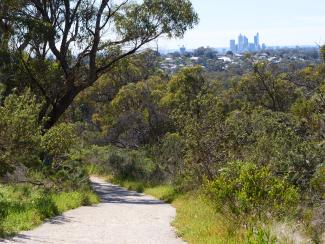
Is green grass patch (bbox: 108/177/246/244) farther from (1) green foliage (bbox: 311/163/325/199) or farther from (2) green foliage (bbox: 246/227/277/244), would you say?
(2) green foliage (bbox: 246/227/277/244)

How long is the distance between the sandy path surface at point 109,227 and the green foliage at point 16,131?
6.05 feet

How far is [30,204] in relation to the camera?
47.2 feet

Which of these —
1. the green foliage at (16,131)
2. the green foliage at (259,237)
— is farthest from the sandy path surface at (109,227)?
the green foliage at (259,237)

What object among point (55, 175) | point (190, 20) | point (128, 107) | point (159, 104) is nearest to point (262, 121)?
point (190, 20)

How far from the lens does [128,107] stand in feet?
138

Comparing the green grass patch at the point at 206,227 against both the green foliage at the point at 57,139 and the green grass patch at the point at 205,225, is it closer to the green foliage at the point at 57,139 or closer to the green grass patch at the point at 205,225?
the green grass patch at the point at 205,225

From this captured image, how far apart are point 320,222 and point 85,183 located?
1227 centimetres

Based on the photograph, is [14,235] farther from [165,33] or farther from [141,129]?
[141,129]

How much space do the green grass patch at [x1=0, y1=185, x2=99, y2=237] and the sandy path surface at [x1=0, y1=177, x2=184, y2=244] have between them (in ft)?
0.87

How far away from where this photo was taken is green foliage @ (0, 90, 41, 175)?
1314 centimetres

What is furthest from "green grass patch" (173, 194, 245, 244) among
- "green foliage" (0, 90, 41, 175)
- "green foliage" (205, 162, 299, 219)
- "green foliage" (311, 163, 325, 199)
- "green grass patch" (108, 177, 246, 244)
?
"green foliage" (0, 90, 41, 175)

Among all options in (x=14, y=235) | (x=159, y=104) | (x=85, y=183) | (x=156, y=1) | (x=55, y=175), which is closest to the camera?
(x=14, y=235)

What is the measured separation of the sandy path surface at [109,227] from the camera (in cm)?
1109

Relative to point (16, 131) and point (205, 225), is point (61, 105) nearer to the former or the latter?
point (16, 131)
